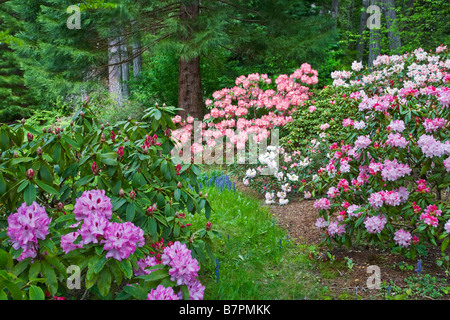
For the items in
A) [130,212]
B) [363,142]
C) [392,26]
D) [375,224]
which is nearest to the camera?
[130,212]

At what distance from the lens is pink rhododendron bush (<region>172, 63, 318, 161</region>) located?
217 inches

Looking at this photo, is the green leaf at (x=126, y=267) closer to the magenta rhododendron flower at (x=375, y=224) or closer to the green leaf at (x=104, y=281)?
the green leaf at (x=104, y=281)

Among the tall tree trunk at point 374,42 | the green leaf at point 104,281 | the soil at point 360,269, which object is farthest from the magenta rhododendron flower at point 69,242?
the tall tree trunk at point 374,42

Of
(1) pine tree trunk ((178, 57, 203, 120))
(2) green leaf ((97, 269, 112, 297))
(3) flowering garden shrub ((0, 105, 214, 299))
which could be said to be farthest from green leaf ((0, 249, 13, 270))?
(1) pine tree trunk ((178, 57, 203, 120))

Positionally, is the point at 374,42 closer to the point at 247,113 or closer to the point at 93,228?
the point at 247,113

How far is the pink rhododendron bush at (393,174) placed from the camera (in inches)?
100

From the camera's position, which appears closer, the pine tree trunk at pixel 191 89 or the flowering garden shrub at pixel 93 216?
the flowering garden shrub at pixel 93 216

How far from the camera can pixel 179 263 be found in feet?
5.91

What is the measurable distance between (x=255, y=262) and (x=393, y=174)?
1.18 m

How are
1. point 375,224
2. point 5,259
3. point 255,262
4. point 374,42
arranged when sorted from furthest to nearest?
point 374,42 → point 255,262 → point 375,224 → point 5,259

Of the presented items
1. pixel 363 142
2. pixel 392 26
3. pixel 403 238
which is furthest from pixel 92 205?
pixel 392 26

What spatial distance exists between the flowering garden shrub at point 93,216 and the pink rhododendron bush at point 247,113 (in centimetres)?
295

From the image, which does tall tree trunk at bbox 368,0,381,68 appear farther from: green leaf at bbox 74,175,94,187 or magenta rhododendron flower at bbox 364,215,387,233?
green leaf at bbox 74,175,94,187
